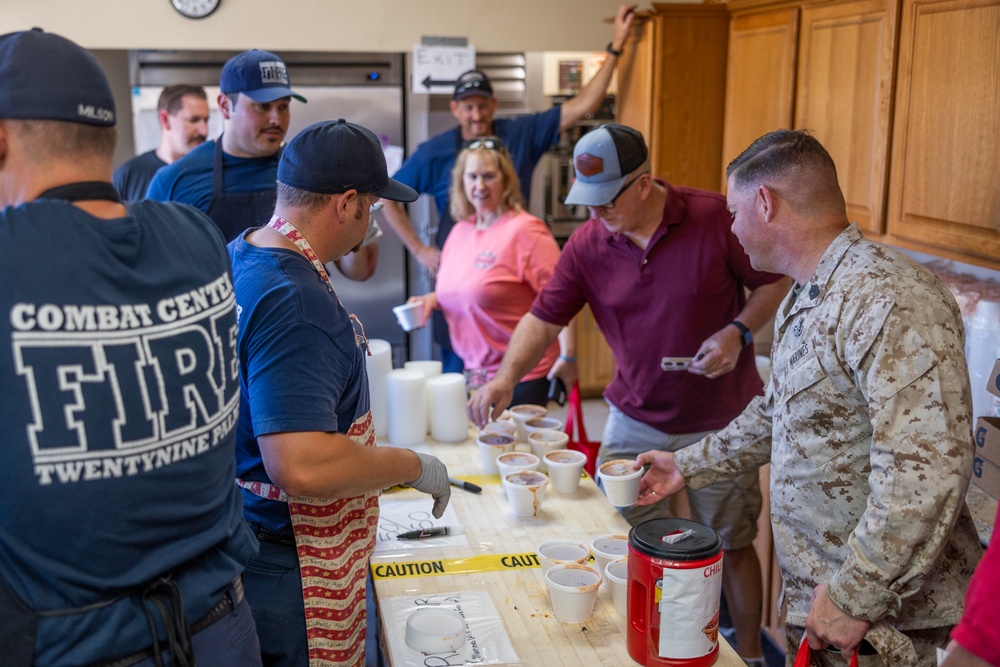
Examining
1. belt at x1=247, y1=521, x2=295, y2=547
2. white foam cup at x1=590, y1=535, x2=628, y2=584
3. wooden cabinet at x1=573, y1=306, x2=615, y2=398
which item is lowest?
wooden cabinet at x1=573, y1=306, x2=615, y2=398

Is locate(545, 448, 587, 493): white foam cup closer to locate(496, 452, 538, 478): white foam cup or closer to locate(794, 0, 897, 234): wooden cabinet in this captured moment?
locate(496, 452, 538, 478): white foam cup

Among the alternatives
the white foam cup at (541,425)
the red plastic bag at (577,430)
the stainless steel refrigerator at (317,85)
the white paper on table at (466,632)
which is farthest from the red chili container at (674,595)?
the stainless steel refrigerator at (317,85)

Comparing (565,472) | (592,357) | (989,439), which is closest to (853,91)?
(989,439)

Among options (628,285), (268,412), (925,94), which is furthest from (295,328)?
(925,94)

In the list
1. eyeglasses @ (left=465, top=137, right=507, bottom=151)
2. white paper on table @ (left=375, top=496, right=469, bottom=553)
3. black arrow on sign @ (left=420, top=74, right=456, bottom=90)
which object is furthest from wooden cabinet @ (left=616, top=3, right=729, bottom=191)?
white paper on table @ (left=375, top=496, right=469, bottom=553)

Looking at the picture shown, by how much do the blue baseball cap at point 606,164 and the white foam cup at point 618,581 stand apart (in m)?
1.16

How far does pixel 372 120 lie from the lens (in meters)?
4.98

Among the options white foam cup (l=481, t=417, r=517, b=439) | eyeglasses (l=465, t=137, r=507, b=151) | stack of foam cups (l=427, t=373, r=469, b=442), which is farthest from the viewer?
eyeglasses (l=465, t=137, r=507, b=151)

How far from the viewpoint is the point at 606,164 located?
8.56 ft

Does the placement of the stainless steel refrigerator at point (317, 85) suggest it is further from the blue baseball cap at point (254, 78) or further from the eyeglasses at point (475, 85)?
the blue baseball cap at point (254, 78)

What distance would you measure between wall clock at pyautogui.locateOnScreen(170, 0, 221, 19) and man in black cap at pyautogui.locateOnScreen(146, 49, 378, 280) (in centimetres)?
135

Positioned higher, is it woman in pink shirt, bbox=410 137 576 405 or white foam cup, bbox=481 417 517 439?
woman in pink shirt, bbox=410 137 576 405

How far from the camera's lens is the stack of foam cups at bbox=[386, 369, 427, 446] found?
105 inches

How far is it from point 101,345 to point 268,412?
42cm
